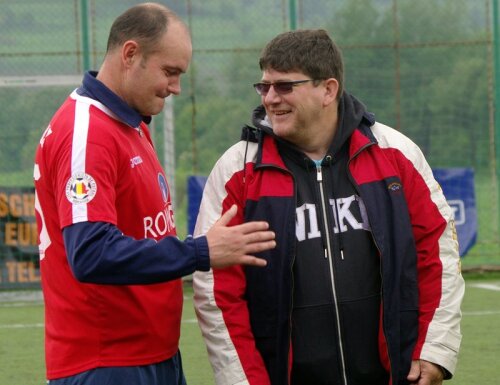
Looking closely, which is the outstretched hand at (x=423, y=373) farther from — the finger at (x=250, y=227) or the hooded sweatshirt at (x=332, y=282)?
the finger at (x=250, y=227)

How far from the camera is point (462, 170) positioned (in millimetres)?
12664

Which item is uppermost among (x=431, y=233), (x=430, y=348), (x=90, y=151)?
(x=90, y=151)

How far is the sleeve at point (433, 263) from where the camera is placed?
13.8 feet

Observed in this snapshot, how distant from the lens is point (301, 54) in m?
4.20

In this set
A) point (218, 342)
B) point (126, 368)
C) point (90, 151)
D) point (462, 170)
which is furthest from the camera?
point (462, 170)

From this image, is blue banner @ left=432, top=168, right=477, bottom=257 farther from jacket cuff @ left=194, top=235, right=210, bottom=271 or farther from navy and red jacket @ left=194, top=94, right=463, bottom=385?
jacket cuff @ left=194, top=235, right=210, bottom=271

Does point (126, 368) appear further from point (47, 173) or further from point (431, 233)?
point (431, 233)

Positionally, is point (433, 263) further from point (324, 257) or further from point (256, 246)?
point (256, 246)

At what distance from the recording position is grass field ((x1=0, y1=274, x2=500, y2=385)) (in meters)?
7.84

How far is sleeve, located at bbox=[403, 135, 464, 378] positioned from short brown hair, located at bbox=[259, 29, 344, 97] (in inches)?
16.5

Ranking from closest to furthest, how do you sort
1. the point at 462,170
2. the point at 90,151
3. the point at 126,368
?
the point at 90,151 < the point at 126,368 < the point at 462,170

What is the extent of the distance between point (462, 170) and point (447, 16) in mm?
1852

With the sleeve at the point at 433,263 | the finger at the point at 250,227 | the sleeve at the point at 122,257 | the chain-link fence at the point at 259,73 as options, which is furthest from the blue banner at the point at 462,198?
the sleeve at the point at 122,257

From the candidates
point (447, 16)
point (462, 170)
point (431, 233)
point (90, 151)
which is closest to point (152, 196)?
point (90, 151)
